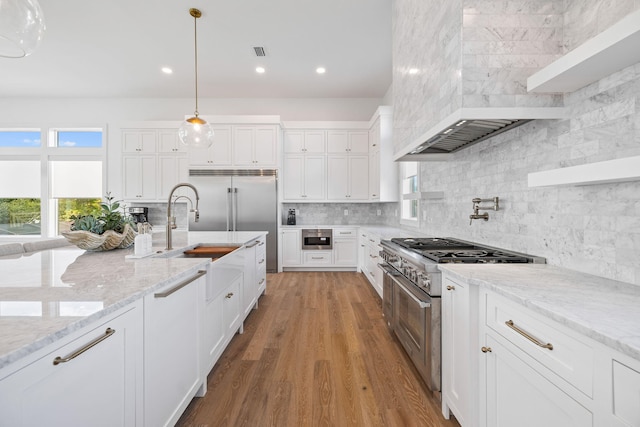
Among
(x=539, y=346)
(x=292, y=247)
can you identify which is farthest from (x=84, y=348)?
(x=292, y=247)

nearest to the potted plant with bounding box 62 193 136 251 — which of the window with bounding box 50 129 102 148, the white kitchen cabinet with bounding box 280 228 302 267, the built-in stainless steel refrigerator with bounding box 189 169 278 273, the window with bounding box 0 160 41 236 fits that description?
the built-in stainless steel refrigerator with bounding box 189 169 278 273

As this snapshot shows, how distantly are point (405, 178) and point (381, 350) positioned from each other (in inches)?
112

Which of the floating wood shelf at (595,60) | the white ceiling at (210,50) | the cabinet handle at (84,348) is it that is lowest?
the cabinet handle at (84,348)

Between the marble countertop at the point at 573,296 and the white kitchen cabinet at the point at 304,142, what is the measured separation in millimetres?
4135

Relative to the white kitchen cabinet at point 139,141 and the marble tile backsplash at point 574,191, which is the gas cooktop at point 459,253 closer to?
the marble tile backsplash at point 574,191

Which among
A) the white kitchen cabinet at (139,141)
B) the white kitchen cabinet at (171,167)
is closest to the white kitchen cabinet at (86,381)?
the white kitchen cabinet at (171,167)

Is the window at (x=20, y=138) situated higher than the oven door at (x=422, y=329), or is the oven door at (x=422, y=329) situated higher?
the window at (x=20, y=138)

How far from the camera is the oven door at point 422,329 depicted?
163 centimetres

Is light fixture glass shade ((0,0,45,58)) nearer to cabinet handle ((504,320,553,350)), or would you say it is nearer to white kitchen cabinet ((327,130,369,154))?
cabinet handle ((504,320,553,350))

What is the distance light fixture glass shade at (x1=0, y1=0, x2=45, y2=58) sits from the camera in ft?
4.67

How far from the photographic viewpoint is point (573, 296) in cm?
101

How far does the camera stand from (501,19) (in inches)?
59.8

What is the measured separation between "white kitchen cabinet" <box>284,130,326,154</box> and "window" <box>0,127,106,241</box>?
12.2 ft

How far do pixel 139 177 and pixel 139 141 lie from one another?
677 millimetres
